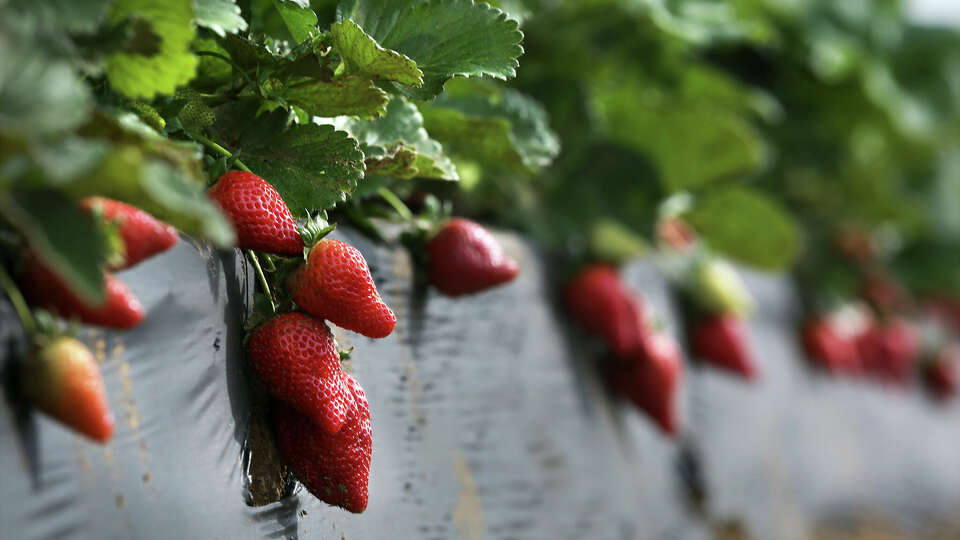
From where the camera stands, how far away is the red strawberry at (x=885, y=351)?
2.15m

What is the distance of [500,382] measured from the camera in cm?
94

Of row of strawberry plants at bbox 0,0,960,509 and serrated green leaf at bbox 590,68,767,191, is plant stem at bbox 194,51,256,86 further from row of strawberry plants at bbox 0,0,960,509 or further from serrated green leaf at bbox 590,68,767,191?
serrated green leaf at bbox 590,68,767,191

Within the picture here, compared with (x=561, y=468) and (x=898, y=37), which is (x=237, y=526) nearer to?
(x=561, y=468)

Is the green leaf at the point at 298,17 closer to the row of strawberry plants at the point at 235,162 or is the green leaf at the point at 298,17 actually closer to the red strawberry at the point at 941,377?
the row of strawberry plants at the point at 235,162

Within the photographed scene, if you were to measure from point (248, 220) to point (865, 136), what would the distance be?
1736mm

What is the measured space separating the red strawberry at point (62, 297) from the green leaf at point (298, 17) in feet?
0.64

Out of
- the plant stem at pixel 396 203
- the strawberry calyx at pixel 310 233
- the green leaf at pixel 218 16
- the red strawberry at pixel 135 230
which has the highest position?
the green leaf at pixel 218 16

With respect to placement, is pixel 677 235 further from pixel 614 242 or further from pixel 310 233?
pixel 310 233

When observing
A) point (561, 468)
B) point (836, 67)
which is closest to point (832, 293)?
point (836, 67)

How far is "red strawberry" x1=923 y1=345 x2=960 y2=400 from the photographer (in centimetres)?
242

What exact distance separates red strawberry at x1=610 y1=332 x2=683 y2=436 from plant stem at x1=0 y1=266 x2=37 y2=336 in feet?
2.67

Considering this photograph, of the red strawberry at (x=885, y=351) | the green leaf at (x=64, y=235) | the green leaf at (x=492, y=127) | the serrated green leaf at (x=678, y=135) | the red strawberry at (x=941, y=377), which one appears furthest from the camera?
the red strawberry at (x=941, y=377)

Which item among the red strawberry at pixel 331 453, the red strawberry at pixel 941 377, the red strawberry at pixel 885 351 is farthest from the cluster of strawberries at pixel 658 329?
the red strawberry at pixel 941 377

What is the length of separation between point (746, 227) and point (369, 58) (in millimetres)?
976
